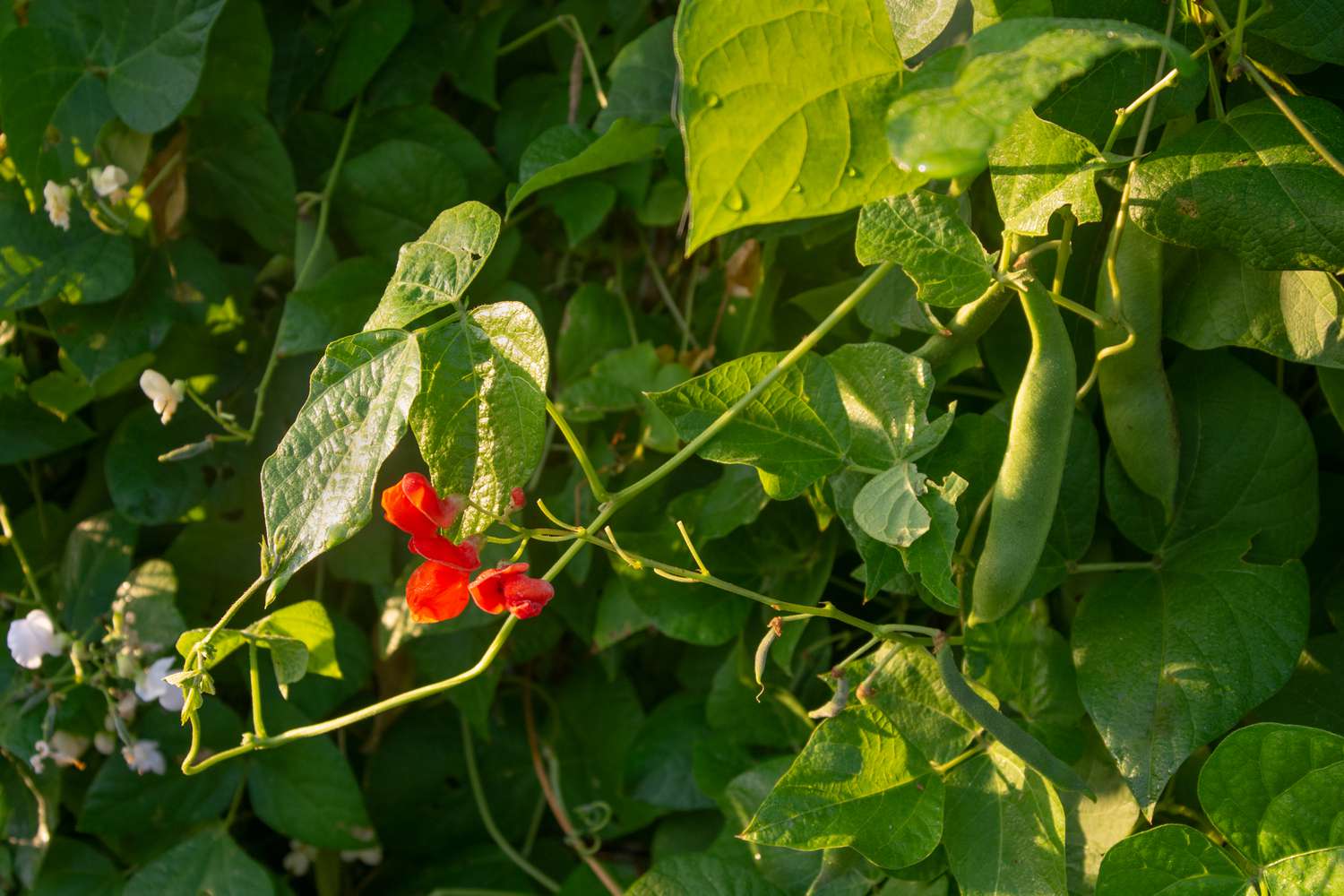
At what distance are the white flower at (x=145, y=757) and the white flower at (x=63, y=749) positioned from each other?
5cm

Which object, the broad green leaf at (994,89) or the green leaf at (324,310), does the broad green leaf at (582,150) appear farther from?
the broad green leaf at (994,89)

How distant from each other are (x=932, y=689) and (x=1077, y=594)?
15 centimetres

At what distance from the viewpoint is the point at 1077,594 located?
0.79 m

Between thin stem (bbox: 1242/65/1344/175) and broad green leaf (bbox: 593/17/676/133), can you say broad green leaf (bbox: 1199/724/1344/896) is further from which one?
broad green leaf (bbox: 593/17/676/133)

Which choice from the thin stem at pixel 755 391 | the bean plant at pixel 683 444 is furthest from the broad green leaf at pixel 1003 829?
the thin stem at pixel 755 391

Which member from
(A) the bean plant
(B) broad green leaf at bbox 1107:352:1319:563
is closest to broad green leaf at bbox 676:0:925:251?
(A) the bean plant

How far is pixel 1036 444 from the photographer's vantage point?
610 mm

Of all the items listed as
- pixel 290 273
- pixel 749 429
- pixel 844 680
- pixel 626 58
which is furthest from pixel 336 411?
pixel 290 273

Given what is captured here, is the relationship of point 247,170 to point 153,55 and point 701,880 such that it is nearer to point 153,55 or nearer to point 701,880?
point 153,55

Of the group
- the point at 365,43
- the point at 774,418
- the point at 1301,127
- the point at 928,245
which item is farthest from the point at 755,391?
the point at 365,43

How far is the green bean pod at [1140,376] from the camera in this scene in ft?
2.21

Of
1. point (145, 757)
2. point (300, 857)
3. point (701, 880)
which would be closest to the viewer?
point (701, 880)

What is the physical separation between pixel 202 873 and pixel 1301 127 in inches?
45.5

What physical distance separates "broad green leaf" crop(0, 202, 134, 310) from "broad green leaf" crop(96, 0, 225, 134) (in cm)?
13
